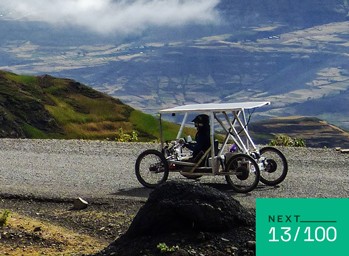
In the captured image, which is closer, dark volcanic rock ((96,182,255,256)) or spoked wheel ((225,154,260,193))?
dark volcanic rock ((96,182,255,256))

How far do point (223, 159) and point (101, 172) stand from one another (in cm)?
473

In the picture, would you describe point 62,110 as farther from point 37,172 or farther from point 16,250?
point 16,250

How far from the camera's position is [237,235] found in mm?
11586

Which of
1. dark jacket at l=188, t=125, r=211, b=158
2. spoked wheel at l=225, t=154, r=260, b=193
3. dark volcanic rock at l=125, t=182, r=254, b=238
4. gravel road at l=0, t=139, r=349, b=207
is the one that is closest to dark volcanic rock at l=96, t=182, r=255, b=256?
dark volcanic rock at l=125, t=182, r=254, b=238

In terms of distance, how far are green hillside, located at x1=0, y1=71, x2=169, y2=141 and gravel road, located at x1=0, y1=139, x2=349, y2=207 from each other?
7478 centimetres

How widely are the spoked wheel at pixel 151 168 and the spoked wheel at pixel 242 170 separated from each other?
1835 millimetres

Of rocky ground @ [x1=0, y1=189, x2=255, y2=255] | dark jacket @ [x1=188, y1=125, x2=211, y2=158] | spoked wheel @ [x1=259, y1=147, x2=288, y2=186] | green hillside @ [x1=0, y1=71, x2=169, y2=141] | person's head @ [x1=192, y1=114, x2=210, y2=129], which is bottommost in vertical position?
rocky ground @ [x1=0, y1=189, x2=255, y2=255]

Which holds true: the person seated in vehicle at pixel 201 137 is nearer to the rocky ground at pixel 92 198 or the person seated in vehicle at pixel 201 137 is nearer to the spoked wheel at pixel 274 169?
the rocky ground at pixel 92 198

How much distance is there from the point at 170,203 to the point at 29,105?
11005cm

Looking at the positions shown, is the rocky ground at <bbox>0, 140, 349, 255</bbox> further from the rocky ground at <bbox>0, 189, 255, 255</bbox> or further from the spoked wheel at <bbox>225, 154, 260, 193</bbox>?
the spoked wheel at <bbox>225, 154, 260, 193</bbox>

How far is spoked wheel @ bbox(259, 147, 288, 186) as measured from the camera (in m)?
19.6

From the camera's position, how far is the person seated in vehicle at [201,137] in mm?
19062

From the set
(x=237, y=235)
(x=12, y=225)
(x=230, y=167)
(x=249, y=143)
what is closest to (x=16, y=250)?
(x=12, y=225)

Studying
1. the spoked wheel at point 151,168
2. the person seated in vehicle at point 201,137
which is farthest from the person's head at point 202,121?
the spoked wheel at point 151,168
